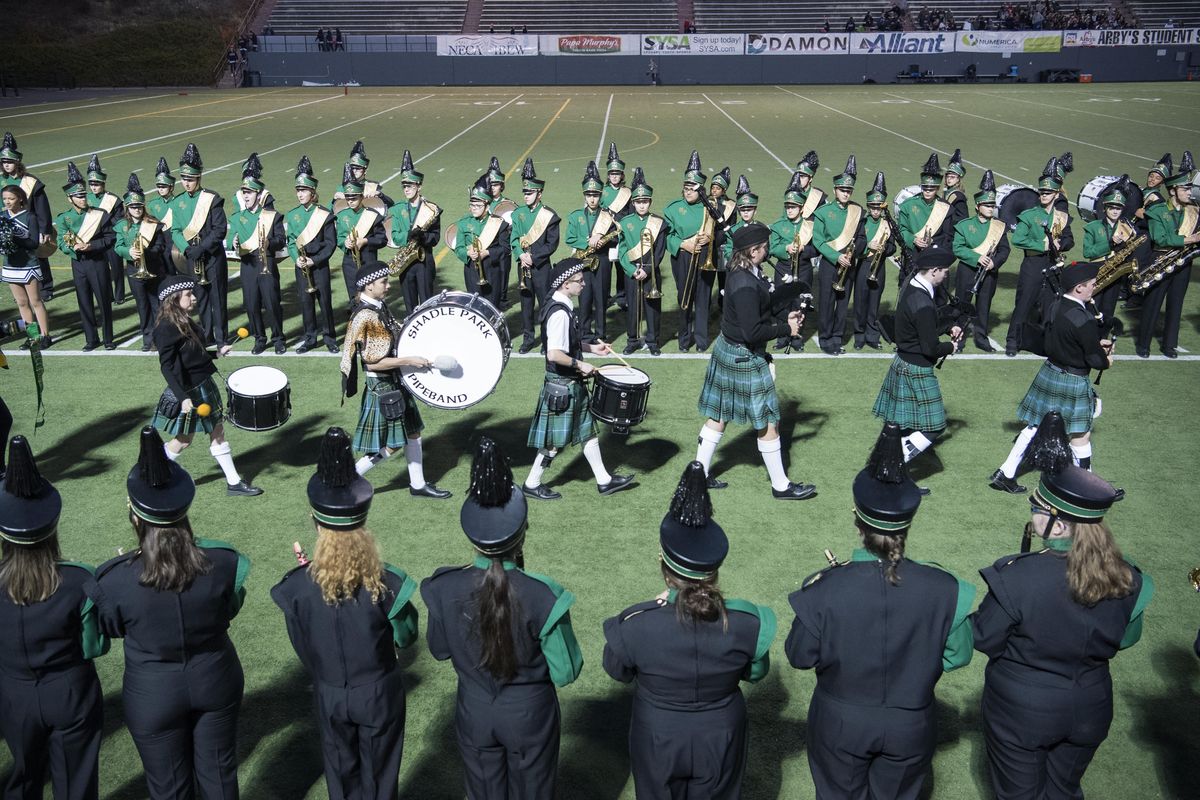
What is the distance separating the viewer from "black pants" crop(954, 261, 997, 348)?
39.4 feet

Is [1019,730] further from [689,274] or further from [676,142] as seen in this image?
[676,142]

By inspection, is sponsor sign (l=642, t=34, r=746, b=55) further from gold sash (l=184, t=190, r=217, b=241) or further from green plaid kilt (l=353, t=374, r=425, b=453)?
green plaid kilt (l=353, t=374, r=425, b=453)

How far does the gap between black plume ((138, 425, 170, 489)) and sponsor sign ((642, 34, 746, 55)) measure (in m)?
50.3

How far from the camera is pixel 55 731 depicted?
4422mm

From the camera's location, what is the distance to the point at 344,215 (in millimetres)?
11977

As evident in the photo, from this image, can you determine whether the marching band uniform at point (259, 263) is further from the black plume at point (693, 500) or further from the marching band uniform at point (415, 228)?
the black plume at point (693, 500)

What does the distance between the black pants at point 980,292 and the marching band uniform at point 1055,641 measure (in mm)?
8208

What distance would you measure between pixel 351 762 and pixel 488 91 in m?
46.8

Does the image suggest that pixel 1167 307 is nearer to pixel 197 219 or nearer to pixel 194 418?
pixel 194 418

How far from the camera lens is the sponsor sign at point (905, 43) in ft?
163

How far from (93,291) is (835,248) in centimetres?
861

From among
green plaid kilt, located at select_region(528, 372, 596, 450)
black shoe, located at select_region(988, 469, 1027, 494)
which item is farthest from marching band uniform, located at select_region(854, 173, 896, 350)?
green plaid kilt, located at select_region(528, 372, 596, 450)

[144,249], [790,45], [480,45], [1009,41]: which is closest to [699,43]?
[790,45]

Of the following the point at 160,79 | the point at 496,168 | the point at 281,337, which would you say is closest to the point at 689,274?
the point at 496,168
